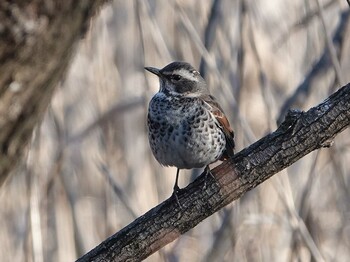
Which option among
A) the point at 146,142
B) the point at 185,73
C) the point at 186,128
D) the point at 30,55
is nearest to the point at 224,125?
the point at 186,128

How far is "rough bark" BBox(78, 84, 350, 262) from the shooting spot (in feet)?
4.53

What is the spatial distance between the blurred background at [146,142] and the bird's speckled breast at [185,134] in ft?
1.40

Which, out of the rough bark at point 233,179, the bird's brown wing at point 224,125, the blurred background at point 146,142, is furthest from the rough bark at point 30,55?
the blurred background at point 146,142

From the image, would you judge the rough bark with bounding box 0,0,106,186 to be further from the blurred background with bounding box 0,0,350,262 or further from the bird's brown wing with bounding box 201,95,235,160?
the blurred background with bounding box 0,0,350,262

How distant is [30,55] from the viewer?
1.60 metres

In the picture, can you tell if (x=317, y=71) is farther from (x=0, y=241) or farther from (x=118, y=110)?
(x=0, y=241)

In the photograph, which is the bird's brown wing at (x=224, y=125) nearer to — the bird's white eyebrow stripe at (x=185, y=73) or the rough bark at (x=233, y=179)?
the bird's white eyebrow stripe at (x=185, y=73)

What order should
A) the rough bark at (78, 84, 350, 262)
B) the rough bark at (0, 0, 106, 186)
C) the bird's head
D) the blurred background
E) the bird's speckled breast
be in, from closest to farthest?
the rough bark at (78, 84, 350, 262) → the rough bark at (0, 0, 106, 186) → the bird's speckled breast → the bird's head → the blurred background

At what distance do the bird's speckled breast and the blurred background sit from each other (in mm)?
426

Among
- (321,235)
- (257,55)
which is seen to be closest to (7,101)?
(257,55)

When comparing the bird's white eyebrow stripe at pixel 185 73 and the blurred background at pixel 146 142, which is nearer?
the bird's white eyebrow stripe at pixel 185 73

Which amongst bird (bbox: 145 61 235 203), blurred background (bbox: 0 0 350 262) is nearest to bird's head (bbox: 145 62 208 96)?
bird (bbox: 145 61 235 203)

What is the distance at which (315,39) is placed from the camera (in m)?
2.52

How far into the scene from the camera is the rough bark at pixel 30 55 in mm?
1575
